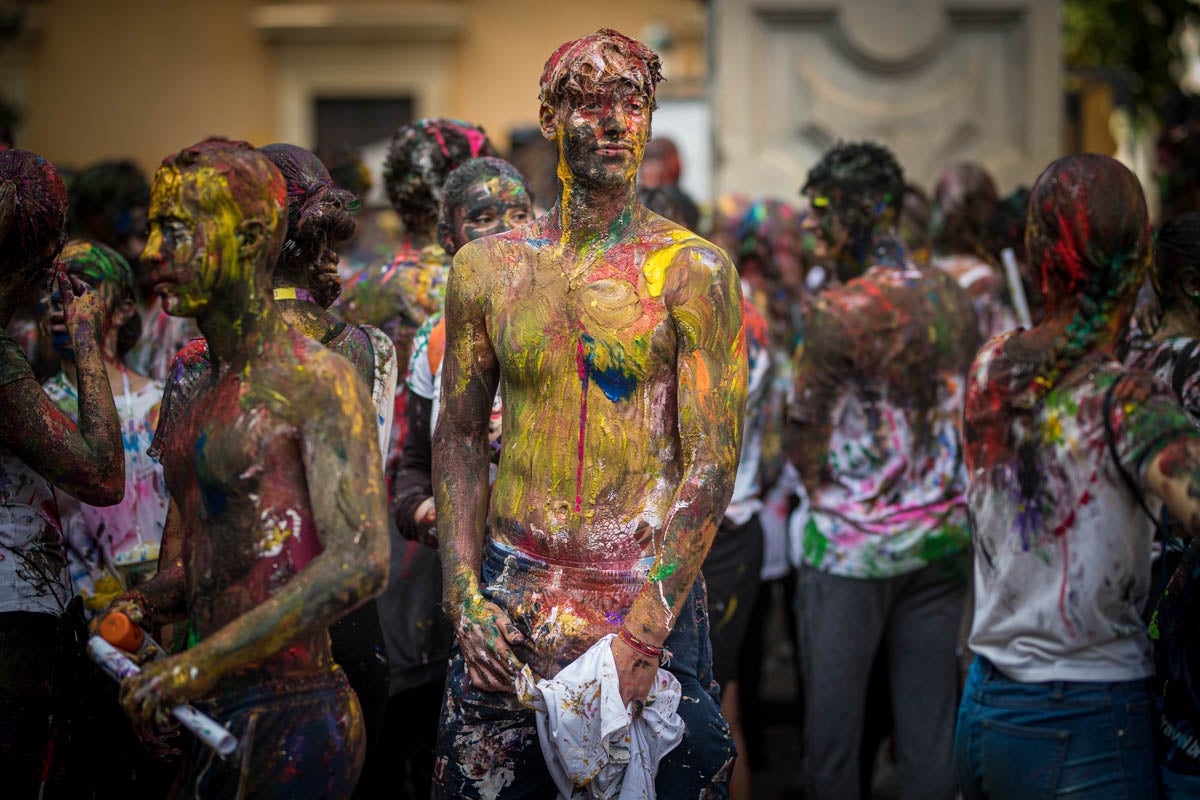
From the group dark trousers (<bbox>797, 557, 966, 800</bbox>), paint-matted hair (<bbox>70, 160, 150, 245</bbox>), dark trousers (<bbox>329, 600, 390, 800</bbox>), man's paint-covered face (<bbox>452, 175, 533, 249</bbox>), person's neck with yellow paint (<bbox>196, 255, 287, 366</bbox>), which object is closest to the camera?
person's neck with yellow paint (<bbox>196, 255, 287, 366</bbox>)

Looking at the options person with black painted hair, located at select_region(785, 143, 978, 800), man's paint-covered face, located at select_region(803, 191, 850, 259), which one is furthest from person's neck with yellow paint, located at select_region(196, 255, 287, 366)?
man's paint-covered face, located at select_region(803, 191, 850, 259)

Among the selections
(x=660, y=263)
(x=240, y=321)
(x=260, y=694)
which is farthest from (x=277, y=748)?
(x=660, y=263)

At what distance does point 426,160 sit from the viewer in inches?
197

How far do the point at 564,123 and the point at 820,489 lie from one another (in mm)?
2172

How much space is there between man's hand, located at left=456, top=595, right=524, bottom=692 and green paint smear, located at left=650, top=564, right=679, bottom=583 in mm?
321

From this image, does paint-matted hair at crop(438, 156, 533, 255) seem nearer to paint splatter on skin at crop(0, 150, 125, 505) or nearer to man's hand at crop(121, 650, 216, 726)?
paint splatter on skin at crop(0, 150, 125, 505)

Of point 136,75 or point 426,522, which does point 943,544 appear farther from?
point 136,75

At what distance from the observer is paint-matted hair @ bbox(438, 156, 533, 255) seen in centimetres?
439

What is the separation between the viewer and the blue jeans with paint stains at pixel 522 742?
9.78ft

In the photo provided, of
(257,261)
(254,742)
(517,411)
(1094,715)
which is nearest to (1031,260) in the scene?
(1094,715)

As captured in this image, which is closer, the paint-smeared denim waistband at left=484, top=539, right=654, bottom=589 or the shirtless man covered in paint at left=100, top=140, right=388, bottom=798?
the shirtless man covered in paint at left=100, top=140, right=388, bottom=798

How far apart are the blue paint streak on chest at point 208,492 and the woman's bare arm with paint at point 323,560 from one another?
15 cm

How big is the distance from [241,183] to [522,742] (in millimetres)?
1329

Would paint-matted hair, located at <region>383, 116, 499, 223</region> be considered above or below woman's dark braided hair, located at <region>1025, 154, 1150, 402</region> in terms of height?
above
